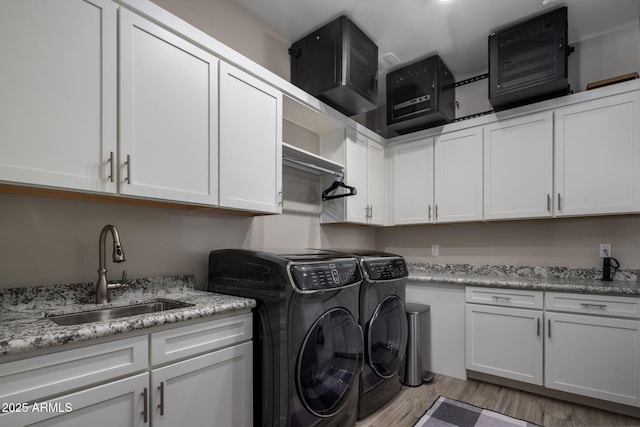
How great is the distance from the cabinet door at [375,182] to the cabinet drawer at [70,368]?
238 centimetres

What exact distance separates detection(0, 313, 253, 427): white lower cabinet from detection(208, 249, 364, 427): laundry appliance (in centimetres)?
11

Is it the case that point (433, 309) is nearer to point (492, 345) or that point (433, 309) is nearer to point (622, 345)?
point (492, 345)

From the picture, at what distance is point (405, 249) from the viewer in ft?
12.1

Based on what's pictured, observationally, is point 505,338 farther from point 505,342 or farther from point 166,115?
point 166,115

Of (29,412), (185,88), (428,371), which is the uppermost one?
(185,88)

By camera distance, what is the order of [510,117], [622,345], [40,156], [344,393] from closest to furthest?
[40,156] < [344,393] < [622,345] < [510,117]

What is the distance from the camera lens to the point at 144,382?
1.21 metres

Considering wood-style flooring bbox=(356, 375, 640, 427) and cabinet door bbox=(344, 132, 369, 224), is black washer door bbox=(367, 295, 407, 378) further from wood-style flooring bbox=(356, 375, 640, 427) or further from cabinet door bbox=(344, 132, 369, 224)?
cabinet door bbox=(344, 132, 369, 224)

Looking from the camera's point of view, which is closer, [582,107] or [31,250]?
[31,250]

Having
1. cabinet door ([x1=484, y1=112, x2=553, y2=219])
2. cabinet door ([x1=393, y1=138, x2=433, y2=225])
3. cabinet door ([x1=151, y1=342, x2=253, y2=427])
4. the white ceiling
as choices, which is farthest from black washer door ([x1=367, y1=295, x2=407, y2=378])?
the white ceiling

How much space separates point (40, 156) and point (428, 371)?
301 centimetres

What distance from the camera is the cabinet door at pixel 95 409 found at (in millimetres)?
952

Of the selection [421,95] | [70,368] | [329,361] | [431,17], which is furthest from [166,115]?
[421,95]

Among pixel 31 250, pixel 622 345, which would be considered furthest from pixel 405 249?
pixel 31 250
